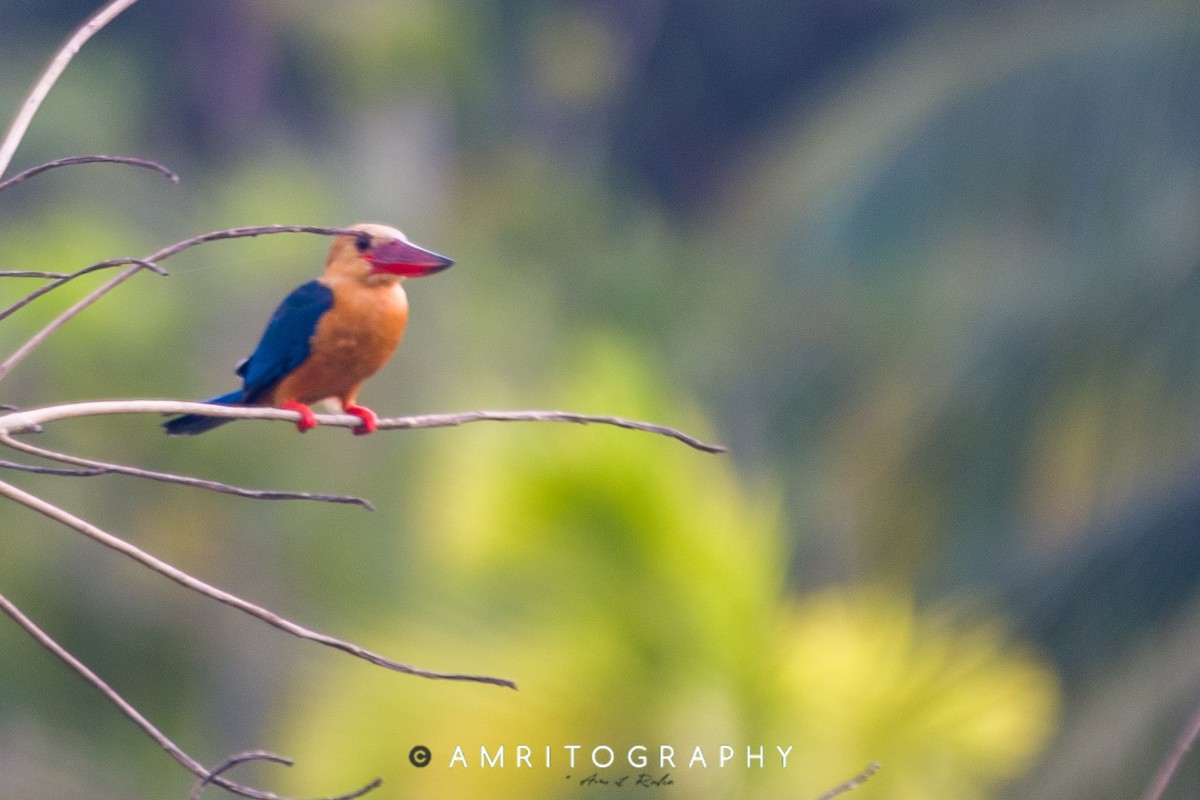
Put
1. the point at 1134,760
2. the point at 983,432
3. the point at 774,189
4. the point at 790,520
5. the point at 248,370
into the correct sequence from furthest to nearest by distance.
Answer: the point at 774,189, the point at 790,520, the point at 983,432, the point at 1134,760, the point at 248,370

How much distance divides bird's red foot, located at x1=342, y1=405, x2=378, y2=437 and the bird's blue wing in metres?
0.07

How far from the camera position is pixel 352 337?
1490mm

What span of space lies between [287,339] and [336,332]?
0.06 metres

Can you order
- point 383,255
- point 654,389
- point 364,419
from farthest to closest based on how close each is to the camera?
point 654,389 < point 383,255 < point 364,419

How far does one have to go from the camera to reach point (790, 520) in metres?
4.47

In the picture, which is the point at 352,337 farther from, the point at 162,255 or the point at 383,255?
the point at 162,255

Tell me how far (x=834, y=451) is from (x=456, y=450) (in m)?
1.53

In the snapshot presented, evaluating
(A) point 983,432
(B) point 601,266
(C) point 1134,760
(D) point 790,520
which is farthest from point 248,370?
(B) point 601,266

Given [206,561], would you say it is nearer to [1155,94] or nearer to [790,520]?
[790,520]

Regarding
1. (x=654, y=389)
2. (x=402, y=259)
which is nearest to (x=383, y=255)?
(x=402, y=259)

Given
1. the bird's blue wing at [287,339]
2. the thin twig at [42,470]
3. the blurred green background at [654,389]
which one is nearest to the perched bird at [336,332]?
the bird's blue wing at [287,339]

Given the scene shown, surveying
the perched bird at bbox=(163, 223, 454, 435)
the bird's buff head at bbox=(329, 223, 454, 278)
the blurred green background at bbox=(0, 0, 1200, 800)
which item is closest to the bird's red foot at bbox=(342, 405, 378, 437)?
the perched bird at bbox=(163, 223, 454, 435)

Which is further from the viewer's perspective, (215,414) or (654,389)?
(654,389)

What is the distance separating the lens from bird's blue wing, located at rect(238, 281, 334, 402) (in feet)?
4.96
